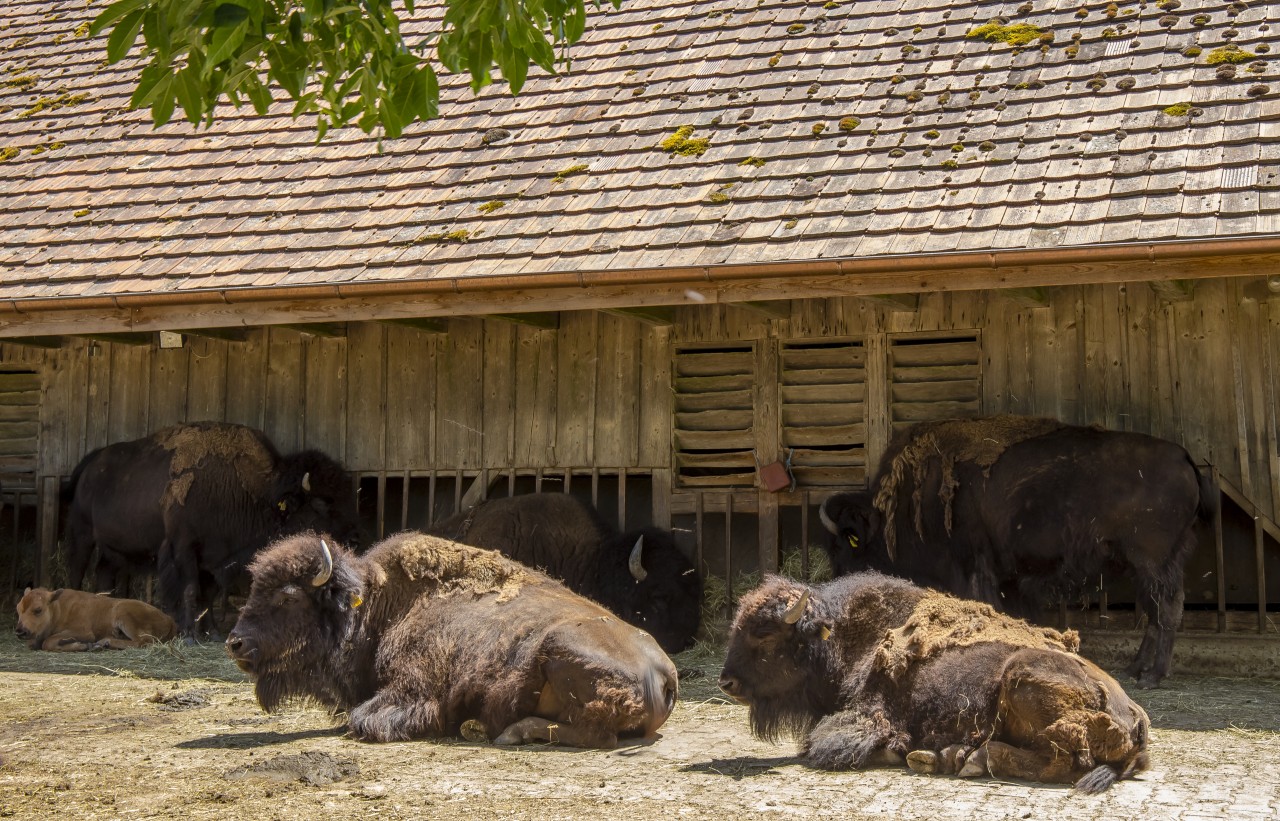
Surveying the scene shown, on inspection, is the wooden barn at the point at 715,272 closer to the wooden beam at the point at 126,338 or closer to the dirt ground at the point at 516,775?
the wooden beam at the point at 126,338

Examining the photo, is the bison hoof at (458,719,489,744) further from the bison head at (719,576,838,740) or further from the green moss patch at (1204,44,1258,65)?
the green moss patch at (1204,44,1258,65)

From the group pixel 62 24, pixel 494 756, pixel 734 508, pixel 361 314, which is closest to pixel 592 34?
pixel 361 314

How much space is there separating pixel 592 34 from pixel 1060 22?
4136mm

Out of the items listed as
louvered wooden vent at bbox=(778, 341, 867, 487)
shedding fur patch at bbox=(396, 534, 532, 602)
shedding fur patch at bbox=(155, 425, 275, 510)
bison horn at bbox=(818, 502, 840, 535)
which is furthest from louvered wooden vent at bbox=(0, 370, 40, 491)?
bison horn at bbox=(818, 502, 840, 535)

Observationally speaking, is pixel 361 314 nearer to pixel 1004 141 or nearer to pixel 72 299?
pixel 72 299

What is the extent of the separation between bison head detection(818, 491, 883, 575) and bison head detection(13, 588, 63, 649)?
5806 mm

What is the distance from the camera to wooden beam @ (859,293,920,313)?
30.8 ft

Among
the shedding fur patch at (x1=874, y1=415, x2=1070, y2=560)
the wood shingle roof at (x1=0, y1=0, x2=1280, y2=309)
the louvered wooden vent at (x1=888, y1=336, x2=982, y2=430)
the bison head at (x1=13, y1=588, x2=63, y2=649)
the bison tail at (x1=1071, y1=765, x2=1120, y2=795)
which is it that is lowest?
the bison tail at (x1=1071, y1=765, x2=1120, y2=795)

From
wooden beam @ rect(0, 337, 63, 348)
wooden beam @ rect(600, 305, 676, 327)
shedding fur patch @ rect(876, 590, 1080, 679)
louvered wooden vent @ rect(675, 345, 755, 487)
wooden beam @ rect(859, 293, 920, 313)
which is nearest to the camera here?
shedding fur patch @ rect(876, 590, 1080, 679)

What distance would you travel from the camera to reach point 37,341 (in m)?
12.0

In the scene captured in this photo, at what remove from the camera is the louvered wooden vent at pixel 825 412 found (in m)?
9.91

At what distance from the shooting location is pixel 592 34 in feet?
41.4

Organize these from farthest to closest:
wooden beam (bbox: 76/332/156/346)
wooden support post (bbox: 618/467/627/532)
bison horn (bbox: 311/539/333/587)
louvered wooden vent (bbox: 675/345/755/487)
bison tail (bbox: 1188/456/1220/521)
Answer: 1. wooden beam (bbox: 76/332/156/346)
2. wooden support post (bbox: 618/467/627/532)
3. louvered wooden vent (bbox: 675/345/755/487)
4. bison tail (bbox: 1188/456/1220/521)
5. bison horn (bbox: 311/539/333/587)

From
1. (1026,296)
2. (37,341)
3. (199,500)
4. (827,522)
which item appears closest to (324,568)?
(827,522)
